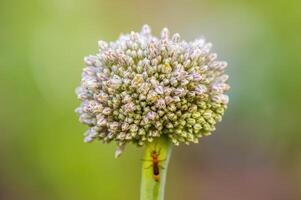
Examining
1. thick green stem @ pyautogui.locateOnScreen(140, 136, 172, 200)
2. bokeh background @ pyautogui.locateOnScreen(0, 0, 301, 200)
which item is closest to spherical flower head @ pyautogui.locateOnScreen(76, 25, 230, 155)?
thick green stem @ pyautogui.locateOnScreen(140, 136, 172, 200)

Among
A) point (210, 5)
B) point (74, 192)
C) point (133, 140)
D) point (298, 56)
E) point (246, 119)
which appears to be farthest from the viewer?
point (210, 5)

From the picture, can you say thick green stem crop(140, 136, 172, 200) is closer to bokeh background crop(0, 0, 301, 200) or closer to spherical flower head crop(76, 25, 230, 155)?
spherical flower head crop(76, 25, 230, 155)

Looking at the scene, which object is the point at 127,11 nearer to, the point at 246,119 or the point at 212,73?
the point at 246,119

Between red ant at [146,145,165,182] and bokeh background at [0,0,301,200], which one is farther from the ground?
bokeh background at [0,0,301,200]

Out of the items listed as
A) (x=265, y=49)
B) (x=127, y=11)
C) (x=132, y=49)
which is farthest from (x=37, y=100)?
(x=132, y=49)

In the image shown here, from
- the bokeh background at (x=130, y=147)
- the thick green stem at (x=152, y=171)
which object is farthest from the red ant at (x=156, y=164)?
the bokeh background at (x=130, y=147)

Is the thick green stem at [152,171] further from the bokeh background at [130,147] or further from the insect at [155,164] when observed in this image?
the bokeh background at [130,147]

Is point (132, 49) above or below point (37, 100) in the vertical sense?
below

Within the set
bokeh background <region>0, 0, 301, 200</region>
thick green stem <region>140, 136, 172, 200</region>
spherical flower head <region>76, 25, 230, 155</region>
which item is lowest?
thick green stem <region>140, 136, 172, 200</region>
